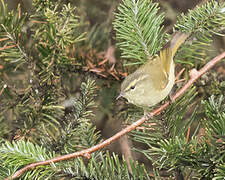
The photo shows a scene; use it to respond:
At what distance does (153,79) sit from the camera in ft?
4.58

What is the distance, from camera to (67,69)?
1.21m

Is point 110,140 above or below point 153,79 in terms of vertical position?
below

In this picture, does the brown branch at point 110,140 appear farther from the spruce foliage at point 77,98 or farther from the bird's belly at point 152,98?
the bird's belly at point 152,98

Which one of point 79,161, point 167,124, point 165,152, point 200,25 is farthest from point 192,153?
point 200,25

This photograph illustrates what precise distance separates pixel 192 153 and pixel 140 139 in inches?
8.3

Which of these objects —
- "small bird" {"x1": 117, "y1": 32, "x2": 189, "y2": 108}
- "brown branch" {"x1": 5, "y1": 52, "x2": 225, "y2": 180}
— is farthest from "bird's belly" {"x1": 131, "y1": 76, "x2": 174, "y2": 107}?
"brown branch" {"x1": 5, "y1": 52, "x2": 225, "y2": 180}

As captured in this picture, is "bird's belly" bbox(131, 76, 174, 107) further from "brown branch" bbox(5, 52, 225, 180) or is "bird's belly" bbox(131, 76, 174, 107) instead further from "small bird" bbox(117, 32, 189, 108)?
"brown branch" bbox(5, 52, 225, 180)

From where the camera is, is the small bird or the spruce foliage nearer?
the spruce foliage

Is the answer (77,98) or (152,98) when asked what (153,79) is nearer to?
(152,98)

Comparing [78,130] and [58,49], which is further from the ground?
[58,49]

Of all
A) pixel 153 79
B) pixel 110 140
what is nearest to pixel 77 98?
pixel 110 140

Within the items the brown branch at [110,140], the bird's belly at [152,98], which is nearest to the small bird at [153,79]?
the bird's belly at [152,98]

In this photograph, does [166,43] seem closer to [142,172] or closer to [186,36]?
Result: [186,36]

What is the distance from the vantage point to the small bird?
1151 millimetres
